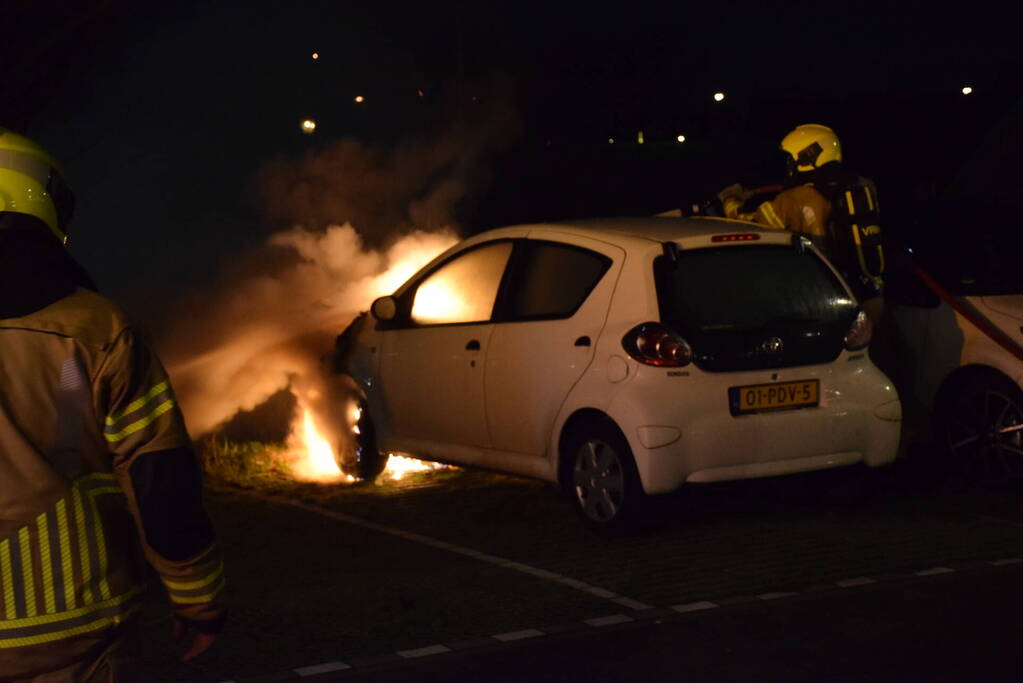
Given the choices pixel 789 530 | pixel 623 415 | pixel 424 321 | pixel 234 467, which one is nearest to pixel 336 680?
pixel 623 415

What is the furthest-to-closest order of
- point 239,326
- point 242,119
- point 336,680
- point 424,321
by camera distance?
1. point 242,119
2. point 239,326
3. point 424,321
4. point 336,680

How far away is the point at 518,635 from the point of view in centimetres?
633

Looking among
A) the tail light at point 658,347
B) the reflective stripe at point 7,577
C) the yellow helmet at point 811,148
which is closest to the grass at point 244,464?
the tail light at point 658,347

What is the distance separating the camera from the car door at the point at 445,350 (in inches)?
351

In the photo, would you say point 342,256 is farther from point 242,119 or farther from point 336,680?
point 336,680

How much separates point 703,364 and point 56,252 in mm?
5114

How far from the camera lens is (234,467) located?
10219mm

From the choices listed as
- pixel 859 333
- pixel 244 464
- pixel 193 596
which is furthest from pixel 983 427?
pixel 193 596

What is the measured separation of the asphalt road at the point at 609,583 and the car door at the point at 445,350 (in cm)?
50

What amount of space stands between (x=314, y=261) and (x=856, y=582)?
5.95 metres

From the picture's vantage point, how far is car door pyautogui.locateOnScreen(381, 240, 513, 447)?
891 centimetres

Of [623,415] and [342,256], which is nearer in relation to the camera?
[623,415]

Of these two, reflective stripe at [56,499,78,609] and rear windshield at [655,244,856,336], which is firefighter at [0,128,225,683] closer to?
reflective stripe at [56,499,78,609]

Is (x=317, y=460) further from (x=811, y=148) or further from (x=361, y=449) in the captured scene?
(x=811, y=148)
